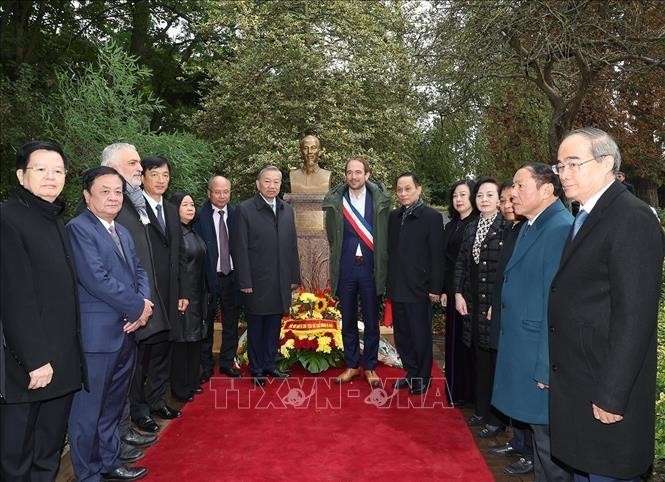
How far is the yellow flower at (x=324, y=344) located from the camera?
18.5ft

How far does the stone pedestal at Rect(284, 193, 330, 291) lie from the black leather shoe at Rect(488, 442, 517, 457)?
3.47 meters

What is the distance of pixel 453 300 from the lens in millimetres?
4816

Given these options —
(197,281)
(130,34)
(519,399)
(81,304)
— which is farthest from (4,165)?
(519,399)

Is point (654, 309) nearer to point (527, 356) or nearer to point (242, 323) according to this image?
point (527, 356)

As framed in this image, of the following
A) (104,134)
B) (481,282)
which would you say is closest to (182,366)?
(481,282)

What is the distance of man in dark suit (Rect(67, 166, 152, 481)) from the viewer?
3.02 meters

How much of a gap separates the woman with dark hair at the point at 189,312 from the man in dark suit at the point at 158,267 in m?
0.22

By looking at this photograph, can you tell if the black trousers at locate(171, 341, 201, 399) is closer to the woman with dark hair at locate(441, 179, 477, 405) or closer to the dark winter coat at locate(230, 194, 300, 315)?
the dark winter coat at locate(230, 194, 300, 315)

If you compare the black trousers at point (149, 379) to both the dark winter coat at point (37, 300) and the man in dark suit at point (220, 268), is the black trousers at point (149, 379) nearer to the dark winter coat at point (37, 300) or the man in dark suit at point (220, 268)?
the man in dark suit at point (220, 268)

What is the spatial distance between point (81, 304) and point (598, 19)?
28.2ft

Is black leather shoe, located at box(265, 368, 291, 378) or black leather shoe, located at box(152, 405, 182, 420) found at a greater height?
black leather shoe, located at box(265, 368, 291, 378)

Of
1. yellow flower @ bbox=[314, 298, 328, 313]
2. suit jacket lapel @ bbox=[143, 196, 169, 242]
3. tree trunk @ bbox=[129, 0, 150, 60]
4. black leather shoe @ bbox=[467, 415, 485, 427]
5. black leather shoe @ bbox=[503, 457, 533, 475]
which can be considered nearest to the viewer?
black leather shoe @ bbox=[503, 457, 533, 475]

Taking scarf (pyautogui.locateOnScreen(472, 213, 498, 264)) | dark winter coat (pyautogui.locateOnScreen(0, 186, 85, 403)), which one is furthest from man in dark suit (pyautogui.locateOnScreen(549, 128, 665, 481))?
dark winter coat (pyautogui.locateOnScreen(0, 186, 85, 403))

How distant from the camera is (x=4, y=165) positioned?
13711 mm
